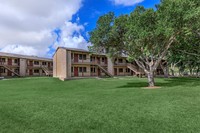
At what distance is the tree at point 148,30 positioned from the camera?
61.2ft

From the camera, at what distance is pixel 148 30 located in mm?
20750

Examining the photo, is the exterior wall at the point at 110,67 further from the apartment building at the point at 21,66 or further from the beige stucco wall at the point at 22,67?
the beige stucco wall at the point at 22,67

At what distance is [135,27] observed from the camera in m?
20.7

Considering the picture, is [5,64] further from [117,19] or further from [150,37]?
[150,37]

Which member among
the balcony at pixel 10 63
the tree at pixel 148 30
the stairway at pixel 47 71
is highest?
the tree at pixel 148 30

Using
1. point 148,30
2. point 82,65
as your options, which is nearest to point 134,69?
point 82,65

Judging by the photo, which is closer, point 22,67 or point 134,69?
point 134,69

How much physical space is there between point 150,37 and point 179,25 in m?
3.29

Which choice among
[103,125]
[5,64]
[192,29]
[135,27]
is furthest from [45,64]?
[103,125]

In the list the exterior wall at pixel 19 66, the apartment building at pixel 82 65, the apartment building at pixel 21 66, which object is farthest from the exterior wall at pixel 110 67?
the exterior wall at pixel 19 66

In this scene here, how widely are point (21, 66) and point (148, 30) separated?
4427cm

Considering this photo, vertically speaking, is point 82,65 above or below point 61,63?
below

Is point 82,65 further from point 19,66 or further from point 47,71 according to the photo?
point 19,66

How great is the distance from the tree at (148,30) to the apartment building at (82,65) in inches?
647
